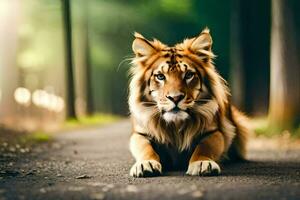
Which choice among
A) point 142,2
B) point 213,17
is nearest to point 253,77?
point 213,17

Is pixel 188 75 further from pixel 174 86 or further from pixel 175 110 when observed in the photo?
pixel 175 110

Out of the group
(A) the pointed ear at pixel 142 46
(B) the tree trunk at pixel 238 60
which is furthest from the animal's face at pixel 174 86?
(B) the tree trunk at pixel 238 60

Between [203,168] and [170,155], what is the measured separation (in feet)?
2.18

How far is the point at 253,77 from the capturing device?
21.7 m

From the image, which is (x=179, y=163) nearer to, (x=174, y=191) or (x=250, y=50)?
(x=174, y=191)

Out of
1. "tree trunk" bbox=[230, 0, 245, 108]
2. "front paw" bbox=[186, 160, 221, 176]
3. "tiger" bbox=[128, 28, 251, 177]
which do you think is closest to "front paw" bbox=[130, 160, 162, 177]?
"tiger" bbox=[128, 28, 251, 177]

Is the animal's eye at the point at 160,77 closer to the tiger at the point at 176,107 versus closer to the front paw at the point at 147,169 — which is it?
the tiger at the point at 176,107

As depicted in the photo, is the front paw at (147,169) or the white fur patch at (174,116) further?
the white fur patch at (174,116)

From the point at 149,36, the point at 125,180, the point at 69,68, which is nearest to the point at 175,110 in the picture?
the point at 125,180

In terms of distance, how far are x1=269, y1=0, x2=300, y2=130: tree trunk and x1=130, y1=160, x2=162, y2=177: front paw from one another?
5.90 m

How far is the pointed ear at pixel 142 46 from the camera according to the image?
6727mm

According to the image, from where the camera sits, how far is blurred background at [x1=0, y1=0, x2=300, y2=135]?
12.0m

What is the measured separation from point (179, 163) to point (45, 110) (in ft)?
65.0

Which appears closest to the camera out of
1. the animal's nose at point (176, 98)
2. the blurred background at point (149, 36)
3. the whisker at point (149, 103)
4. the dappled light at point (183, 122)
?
the dappled light at point (183, 122)
